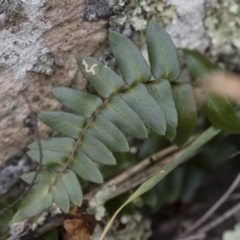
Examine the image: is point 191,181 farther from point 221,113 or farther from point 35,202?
point 35,202

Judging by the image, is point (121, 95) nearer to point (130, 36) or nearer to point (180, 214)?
point (130, 36)

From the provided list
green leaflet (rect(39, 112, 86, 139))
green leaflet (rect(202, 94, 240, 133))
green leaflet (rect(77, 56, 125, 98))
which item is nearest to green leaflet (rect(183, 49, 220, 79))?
green leaflet (rect(202, 94, 240, 133))

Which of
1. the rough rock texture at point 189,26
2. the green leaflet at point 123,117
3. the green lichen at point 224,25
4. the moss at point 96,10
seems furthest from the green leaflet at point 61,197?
the green lichen at point 224,25

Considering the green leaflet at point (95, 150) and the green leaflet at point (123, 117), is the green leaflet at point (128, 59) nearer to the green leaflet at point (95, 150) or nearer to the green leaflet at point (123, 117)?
the green leaflet at point (123, 117)

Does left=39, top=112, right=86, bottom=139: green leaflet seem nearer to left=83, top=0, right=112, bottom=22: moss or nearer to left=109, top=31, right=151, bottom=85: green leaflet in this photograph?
left=109, top=31, right=151, bottom=85: green leaflet

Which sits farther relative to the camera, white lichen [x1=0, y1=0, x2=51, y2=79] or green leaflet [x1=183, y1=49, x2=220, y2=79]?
green leaflet [x1=183, y1=49, x2=220, y2=79]
